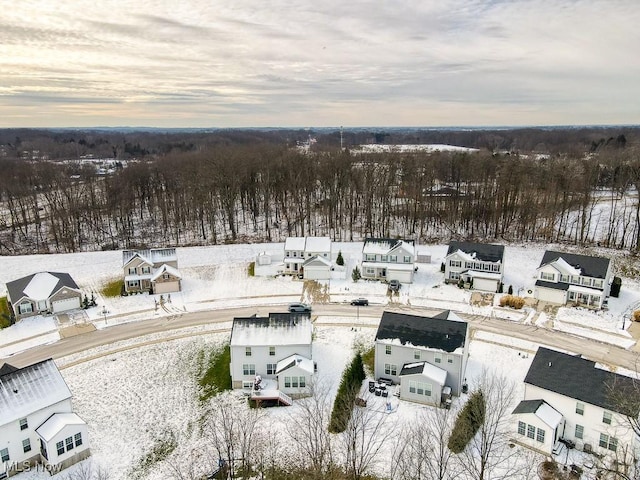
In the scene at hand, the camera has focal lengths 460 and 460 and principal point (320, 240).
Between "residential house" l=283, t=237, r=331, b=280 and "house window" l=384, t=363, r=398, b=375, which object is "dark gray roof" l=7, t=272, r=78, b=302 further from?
"house window" l=384, t=363, r=398, b=375

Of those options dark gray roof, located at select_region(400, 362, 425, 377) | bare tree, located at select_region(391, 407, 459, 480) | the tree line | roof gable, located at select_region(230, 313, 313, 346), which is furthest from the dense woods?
bare tree, located at select_region(391, 407, 459, 480)

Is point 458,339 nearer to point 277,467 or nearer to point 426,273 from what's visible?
A: point 277,467

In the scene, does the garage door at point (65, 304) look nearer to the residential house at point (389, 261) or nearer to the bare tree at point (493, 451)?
the residential house at point (389, 261)

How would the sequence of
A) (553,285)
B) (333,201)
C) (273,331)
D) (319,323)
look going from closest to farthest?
(273,331)
(319,323)
(553,285)
(333,201)

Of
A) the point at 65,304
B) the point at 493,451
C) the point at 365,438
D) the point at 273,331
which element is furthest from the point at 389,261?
the point at 65,304

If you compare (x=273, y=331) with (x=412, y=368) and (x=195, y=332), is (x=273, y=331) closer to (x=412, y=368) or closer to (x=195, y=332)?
(x=412, y=368)

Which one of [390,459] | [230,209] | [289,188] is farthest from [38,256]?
[390,459]
